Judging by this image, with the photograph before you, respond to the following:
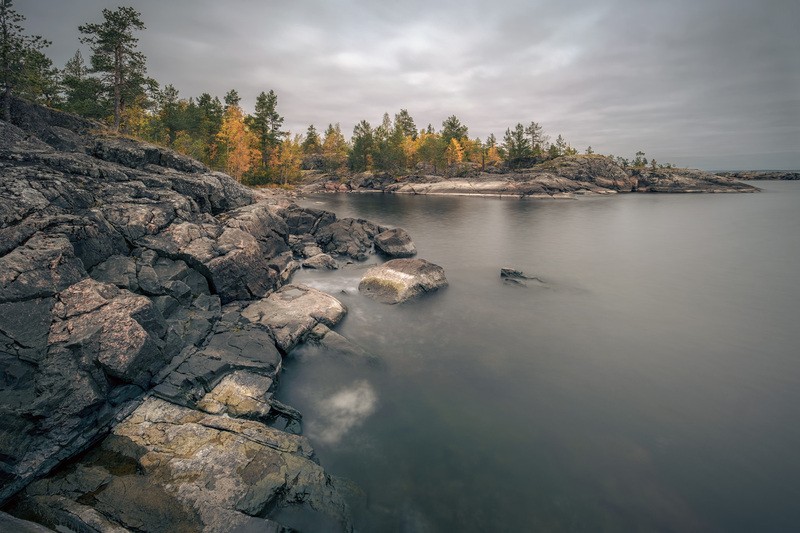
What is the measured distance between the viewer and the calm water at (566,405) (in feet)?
30.9

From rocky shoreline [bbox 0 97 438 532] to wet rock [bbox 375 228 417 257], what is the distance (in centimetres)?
1441

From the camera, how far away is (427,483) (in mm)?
9867

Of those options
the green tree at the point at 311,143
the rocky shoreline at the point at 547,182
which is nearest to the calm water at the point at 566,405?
the rocky shoreline at the point at 547,182

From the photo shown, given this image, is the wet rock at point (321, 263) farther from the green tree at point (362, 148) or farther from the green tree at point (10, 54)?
the green tree at point (362, 148)

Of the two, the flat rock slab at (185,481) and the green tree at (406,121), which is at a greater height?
the green tree at (406,121)

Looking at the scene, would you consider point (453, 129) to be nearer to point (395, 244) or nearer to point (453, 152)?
point (453, 152)

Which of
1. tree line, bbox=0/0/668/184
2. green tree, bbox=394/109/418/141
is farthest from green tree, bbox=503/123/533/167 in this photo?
green tree, bbox=394/109/418/141

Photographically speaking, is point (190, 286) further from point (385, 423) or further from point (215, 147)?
point (215, 147)

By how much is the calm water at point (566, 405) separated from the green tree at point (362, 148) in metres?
109

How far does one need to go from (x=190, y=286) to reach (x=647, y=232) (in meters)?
58.7

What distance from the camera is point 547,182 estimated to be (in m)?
106

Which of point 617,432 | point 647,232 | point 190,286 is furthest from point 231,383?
point 647,232

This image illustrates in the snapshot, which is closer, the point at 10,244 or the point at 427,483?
the point at 427,483

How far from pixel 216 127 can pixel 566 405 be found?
85676 millimetres
